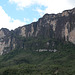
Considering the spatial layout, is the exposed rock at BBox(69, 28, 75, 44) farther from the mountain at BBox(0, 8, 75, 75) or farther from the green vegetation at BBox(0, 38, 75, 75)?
the green vegetation at BBox(0, 38, 75, 75)

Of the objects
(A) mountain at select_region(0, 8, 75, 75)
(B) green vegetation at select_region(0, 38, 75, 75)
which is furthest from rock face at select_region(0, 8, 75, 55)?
(B) green vegetation at select_region(0, 38, 75, 75)

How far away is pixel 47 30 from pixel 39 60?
40.2m

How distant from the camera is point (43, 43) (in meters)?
151

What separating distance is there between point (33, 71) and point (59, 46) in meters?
51.6

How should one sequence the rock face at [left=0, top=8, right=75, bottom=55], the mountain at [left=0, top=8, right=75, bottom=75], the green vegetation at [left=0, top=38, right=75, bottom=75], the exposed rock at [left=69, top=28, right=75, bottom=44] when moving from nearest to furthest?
the green vegetation at [left=0, top=38, right=75, bottom=75]
the mountain at [left=0, top=8, right=75, bottom=75]
the exposed rock at [left=69, top=28, right=75, bottom=44]
the rock face at [left=0, top=8, right=75, bottom=55]

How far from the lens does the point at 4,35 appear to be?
7717 inches

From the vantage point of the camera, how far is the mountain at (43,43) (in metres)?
121

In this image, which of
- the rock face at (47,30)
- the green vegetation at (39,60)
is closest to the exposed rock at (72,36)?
the rock face at (47,30)

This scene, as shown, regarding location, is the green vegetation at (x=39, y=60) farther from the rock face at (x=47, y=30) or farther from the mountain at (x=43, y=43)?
the rock face at (x=47, y=30)

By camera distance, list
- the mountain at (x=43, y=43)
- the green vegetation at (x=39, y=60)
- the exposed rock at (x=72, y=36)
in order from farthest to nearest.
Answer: the exposed rock at (x=72, y=36) < the mountain at (x=43, y=43) < the green vegetation at (x=39, y=60)

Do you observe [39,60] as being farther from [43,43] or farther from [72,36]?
[72,36]

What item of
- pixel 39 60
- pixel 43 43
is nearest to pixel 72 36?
pixel 43 43

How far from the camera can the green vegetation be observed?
93438 millimetres

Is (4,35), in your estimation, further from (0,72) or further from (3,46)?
(0,72)
